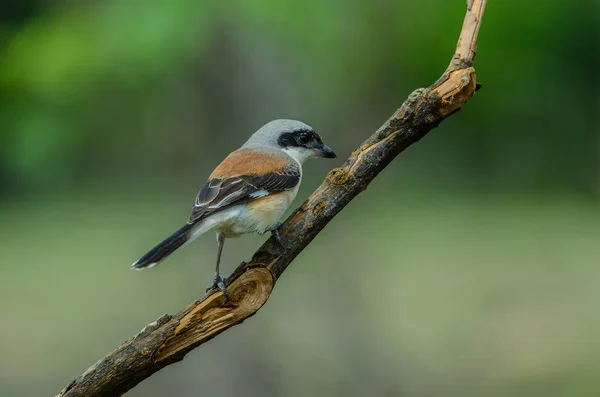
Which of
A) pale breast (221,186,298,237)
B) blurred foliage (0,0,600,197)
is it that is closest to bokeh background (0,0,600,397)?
blurred foliage (0,0,600,197)

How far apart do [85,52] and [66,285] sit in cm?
1241

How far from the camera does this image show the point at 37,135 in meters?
7.34

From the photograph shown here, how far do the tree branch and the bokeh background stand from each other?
2455mm

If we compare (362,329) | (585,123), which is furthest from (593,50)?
(362,329)

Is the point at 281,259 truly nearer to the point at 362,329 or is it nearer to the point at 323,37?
the point at 323,37

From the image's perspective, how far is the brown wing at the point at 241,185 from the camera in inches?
181

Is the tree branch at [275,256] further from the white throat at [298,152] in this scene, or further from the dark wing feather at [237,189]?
the white throat at [298,152]

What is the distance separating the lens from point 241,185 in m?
4.76

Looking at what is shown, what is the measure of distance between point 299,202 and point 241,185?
7539 mm

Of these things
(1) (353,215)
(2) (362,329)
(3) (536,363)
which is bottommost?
(3) (536,363)

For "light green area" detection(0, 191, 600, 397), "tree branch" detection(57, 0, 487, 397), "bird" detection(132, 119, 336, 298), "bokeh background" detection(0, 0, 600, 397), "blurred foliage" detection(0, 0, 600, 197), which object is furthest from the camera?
"light green area" detection(0, 191, 600, 397)

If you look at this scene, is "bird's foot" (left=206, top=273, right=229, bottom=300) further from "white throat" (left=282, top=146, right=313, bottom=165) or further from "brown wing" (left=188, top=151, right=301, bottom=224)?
"white throat" (left=282, top=146, right=313, bottom=165)

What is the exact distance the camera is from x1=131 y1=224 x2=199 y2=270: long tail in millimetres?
4176

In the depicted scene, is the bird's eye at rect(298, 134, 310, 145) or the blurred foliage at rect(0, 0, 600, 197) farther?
the blurred foliage at rect(0, 0, 600, 197)
